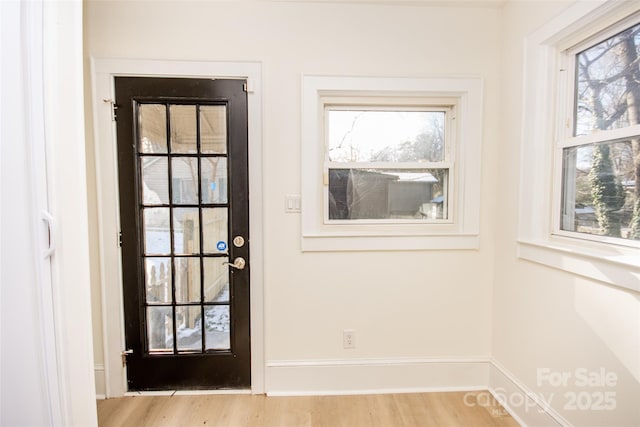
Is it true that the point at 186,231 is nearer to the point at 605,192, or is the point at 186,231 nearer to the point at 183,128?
the point at 183,128

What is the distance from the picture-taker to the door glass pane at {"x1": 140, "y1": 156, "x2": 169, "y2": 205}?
189 cm

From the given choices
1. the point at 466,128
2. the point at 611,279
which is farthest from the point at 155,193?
the point at 611,279

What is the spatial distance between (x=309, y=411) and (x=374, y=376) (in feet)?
1.57

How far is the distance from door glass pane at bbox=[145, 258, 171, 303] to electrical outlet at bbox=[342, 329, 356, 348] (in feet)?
3.89

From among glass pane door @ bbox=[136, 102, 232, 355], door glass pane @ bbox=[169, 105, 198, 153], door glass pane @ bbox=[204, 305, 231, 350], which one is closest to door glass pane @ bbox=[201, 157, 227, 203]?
glass pane door @ bbox=[136, 102, 232, 355]

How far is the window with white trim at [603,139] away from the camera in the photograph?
4.15ft

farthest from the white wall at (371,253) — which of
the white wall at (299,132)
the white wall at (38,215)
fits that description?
the white wall at (38,215)

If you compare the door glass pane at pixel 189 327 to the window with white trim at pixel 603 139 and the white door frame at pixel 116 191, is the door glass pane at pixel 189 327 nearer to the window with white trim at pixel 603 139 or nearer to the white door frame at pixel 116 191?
the white door frame at pixel 116 191

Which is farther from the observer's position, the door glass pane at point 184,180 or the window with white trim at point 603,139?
the door glass pane at point 184,180

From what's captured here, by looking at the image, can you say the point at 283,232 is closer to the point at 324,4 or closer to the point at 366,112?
the point at 366,112

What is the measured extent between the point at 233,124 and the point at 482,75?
1637 millimetres

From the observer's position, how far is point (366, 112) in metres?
2.00

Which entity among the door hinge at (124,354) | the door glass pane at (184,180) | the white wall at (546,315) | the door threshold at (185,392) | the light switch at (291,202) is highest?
the door glass pane at (184,180)

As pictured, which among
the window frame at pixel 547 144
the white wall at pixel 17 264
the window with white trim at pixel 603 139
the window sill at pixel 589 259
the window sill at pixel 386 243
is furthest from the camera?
the window sill at pixel 386 243
